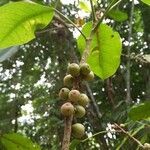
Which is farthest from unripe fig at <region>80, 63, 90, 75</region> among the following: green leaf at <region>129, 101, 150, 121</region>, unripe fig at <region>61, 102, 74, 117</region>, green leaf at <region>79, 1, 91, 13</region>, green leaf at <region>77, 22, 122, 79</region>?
Answer: green leaf at <region>79, 1, 91, 13</region>

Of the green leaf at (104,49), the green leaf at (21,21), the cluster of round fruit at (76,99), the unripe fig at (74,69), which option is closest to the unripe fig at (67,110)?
the cluster of round fruit at (76,99)

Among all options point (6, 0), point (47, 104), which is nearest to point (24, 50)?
point (47, 104)

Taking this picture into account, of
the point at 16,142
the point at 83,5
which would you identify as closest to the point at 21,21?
the point at 16,142

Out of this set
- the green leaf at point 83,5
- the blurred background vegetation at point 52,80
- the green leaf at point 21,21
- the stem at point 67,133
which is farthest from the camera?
the blurred background vegetation at point 52,80

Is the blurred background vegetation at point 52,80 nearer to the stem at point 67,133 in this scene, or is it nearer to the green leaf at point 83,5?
the green leaf at point 83,5

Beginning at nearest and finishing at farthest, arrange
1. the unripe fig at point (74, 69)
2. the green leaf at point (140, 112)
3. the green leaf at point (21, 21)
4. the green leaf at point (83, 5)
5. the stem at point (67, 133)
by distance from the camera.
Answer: the stem at point (67, 133) → the unripe fig at point (74, 69) → the green leaf at point (21, 21) → the green leaf at point (140, 112) → the green leaf at point (83, 5)

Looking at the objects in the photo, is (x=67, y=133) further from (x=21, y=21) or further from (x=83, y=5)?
(x=83, y=5)
